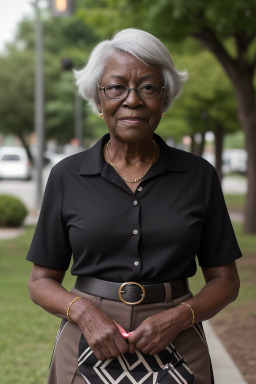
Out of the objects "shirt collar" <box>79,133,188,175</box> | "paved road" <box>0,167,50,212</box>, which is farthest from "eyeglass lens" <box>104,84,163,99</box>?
"paved road" <box>0,167,50,212</box>

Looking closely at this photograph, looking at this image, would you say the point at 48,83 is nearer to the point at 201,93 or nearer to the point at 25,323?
the point at 201,93

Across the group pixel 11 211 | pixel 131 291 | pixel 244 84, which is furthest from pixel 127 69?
pixel 11 211

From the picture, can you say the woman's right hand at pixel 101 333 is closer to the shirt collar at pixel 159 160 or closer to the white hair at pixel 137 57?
the shirt collar at pixel 159 160

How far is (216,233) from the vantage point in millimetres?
2553

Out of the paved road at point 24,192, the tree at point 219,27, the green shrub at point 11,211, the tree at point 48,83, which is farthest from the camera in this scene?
the tree at point 48,83

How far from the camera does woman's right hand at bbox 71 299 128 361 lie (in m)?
2.34

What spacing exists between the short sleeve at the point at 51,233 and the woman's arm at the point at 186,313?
0.41 metres

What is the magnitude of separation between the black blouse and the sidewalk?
3252 millimetres

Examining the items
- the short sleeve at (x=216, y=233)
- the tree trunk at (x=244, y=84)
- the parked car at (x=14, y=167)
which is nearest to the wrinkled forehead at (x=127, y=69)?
the short sleeve at (x=216, y=233)

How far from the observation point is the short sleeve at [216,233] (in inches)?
99.9

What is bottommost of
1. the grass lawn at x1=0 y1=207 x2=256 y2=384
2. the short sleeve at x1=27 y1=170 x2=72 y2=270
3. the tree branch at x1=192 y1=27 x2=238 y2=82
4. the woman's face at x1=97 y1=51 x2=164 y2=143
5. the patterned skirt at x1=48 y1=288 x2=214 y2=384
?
the grass lawn at x1=0 y1=207 x2=256 y2=384

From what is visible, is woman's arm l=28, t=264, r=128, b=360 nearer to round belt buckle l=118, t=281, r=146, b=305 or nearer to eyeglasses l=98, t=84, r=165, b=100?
round belt buckle l=118, t=281, r=146, b=305

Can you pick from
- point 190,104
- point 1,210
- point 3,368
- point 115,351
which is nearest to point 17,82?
point 190,104

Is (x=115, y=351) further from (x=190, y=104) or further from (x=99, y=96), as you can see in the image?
(x=190, y=104)
